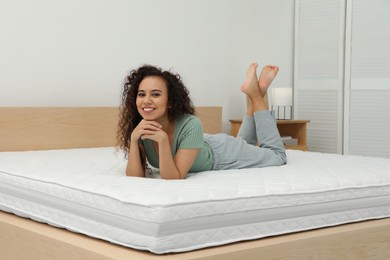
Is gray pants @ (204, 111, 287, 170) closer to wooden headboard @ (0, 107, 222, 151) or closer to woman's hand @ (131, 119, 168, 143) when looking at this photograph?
woman's hand @ (131, 119, 168, 143)

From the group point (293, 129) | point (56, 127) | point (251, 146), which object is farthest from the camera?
point (293, 129)

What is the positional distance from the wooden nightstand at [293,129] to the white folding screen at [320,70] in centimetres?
28

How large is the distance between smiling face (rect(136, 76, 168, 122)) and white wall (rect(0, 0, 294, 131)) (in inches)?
48.2

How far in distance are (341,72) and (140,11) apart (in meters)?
1.54

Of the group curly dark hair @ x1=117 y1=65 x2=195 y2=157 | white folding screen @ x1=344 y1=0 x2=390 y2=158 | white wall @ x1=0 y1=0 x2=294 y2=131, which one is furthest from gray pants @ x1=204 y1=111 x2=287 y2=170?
white folding screen @ x1=344 y1=0 x2=390 y2=158

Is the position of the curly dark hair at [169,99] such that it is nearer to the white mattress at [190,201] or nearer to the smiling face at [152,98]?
the smiling face at [152,98]

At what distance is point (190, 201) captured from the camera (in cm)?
178

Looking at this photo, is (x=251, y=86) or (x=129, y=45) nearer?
(x=251, y=86)

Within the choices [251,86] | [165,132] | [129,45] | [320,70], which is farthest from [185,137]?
[320,70]

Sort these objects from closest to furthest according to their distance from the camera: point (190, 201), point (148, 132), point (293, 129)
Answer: point (190, 201) → point (148, 132) → point (293, 129)

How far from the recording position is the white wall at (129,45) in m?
3.41

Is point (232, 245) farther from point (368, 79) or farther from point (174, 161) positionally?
point (368, 79)

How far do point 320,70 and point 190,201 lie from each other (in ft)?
10.4

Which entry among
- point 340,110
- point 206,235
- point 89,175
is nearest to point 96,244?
point 206,235
